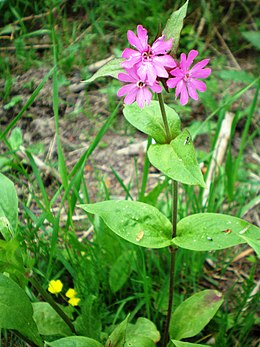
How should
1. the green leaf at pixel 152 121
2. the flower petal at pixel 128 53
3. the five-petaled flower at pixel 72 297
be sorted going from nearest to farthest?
the flower petal at pixel 128 53 → the green leaf at pixel 152 121 → the five-petaled flower at pixel 72 297

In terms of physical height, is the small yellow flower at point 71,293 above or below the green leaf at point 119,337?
below

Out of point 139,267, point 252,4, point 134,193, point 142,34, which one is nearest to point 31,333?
point 139,267

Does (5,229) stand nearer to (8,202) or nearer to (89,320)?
(8,202)

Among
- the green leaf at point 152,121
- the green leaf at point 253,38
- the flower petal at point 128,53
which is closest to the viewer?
the flower petal at point 128,53

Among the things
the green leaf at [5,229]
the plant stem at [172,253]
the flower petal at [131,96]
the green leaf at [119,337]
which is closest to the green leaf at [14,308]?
the green leaf at [5,229]

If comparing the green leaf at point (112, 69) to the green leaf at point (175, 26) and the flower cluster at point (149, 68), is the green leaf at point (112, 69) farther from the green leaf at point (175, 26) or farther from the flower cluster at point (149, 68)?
the green leaf at point (175, 26)

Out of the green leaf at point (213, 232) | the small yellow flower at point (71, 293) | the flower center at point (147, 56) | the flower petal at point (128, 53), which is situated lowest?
the small yellow flower at point (71, 293)

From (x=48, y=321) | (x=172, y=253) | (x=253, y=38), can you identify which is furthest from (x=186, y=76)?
(x=253, y=38)
